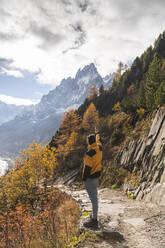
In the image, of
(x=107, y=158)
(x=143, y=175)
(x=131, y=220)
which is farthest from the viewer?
(x=107, y=158)

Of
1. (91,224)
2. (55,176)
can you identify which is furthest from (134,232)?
(55,176)

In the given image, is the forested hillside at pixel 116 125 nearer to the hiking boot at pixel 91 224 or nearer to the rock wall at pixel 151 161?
the rock wall at pixel 151 161

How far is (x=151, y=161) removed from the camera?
34.0 feet

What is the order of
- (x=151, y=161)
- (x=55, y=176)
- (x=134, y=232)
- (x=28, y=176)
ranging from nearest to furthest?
1. (x=134, y=232)
2. (x=151, y=161)
3. (x=28, y=176)
4. (x=55, y=176)

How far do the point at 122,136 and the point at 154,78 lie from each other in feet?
37.3

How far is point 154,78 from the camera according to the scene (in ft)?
82.1

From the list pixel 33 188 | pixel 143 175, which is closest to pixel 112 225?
pixel 143 175

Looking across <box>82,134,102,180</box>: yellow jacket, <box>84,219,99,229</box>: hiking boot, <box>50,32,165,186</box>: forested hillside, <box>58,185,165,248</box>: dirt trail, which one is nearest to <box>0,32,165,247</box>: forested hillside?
<box>50,32,165,186</box>: forested hillside

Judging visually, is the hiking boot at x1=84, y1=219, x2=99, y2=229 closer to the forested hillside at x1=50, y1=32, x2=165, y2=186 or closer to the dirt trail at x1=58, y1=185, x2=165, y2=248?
the dirt trail at x1=58, y1=185, x2=165, y2=248

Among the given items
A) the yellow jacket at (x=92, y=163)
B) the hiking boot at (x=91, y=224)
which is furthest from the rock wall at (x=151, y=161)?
the yellow jacket at (x=92, y=163)

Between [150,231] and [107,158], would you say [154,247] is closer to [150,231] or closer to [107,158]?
[150,231]

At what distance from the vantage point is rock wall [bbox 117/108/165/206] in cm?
761

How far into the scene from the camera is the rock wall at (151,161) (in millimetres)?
7611

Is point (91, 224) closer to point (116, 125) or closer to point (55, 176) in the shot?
point (116, 125)
